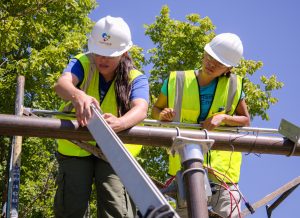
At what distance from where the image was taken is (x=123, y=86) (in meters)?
3.31

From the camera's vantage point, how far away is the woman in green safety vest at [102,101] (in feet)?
10.4

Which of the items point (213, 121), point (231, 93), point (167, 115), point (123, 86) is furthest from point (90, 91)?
point (231, 93)

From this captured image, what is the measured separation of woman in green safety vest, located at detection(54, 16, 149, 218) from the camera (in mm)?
3178

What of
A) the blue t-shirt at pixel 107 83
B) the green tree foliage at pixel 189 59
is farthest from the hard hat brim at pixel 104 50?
the green tree foliage at pixel 189 59

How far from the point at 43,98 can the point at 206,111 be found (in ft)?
26.5

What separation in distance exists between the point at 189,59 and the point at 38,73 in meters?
4.29

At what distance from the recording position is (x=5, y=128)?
2.69 m

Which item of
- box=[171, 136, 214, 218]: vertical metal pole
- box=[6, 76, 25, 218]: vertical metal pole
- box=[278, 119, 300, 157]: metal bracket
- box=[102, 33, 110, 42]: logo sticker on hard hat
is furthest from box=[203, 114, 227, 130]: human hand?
box=[6, 76, 25, 218]: vertical metal pole

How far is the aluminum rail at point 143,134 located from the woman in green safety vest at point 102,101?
23cm

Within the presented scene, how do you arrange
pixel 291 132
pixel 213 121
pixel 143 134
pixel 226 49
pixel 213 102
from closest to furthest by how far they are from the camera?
pixel 143 134 < pixel 291 132 < pixel 213 121 < pixel 213 102 < pixel 226 49

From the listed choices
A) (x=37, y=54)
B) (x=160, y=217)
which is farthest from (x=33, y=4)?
(x=160, y=217)

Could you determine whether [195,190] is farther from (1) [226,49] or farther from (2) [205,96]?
(1) [226,49]

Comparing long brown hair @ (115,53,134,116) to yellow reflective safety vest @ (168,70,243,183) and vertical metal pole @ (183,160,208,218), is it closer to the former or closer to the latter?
yellow reflective safety vest @ (168,70,243,183)

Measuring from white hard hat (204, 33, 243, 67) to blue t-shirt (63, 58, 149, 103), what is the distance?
0.82 m
